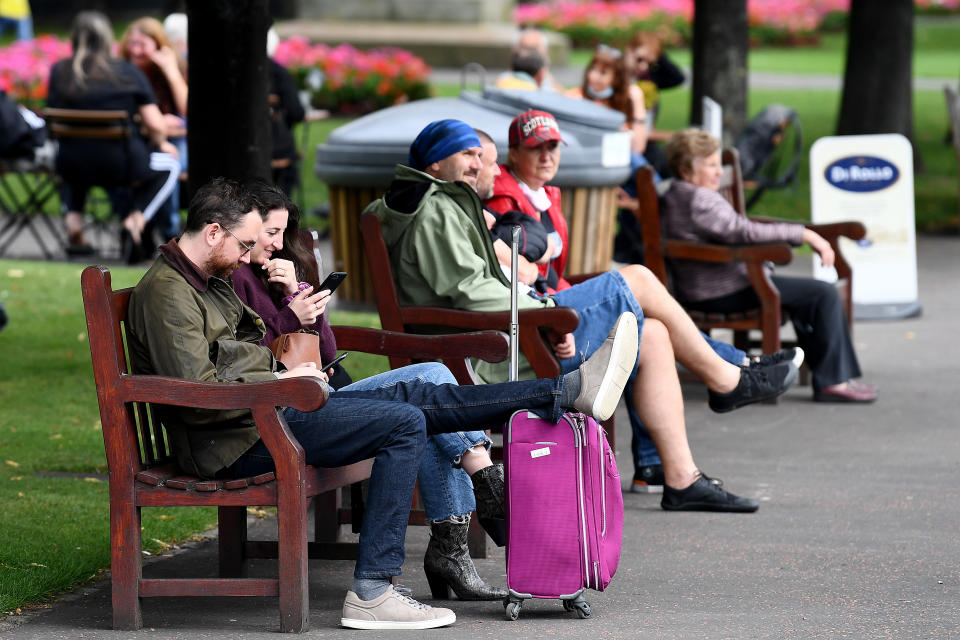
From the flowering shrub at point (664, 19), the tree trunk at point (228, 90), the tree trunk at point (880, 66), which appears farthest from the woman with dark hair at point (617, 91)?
the flowering shrub at point (664, 19)

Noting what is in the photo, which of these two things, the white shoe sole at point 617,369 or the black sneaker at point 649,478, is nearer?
the white shoe sole at point 617,369

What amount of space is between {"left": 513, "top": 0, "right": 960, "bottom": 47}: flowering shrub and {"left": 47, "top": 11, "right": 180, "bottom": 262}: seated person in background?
26.4m

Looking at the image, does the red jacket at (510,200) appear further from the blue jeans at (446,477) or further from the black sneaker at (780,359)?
the blue jeans at (446,477)

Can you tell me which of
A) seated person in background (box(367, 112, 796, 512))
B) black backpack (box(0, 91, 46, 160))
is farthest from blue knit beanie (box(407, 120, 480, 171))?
black backpack (box(0, 91, 46, 160))

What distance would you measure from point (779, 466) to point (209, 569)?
264 cm

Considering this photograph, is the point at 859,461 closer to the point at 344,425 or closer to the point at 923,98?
the point at 344,425

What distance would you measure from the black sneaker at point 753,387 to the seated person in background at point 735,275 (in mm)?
1575

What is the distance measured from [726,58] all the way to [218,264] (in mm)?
11285

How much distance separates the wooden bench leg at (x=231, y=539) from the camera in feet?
15.9

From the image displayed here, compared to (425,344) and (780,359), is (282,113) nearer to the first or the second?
(780,359)

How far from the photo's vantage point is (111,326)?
13.9 ft

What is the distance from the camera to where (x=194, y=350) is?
4.20 metres

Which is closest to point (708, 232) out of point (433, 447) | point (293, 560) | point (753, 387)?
point (753, 387)

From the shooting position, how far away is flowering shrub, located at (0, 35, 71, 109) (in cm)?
1945
